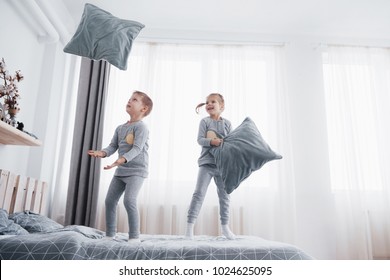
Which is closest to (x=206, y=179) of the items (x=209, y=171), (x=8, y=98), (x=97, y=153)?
(x=209, y=171)

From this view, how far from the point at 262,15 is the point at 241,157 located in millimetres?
1941

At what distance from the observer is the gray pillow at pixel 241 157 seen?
5.06ft

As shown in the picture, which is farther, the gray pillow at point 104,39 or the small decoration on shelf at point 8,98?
the small decoration on shelf at point 8,98

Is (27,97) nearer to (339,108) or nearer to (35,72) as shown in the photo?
(35,72)

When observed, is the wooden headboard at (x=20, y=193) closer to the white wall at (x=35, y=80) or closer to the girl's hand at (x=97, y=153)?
the white wall at (x=35, y=80)

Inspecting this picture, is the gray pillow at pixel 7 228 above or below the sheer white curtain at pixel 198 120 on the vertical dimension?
below

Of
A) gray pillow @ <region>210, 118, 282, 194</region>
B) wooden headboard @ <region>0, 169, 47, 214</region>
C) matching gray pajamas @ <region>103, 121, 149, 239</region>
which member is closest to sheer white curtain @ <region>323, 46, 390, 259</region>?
gray pillow @ <region>210, 118, 282, 194</region>

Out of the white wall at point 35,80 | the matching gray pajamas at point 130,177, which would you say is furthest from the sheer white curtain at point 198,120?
the matching gray pajamas at point 130,177

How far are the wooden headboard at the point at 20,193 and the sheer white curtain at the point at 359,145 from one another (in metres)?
2.52

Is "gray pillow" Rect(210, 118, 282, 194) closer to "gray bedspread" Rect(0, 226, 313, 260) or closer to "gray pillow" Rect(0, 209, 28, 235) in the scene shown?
"gray bedspread" Rect(0, 226, 313, 260)

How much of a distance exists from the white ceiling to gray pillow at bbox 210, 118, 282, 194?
1722 mm

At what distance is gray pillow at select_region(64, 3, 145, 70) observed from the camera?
67.4 inches

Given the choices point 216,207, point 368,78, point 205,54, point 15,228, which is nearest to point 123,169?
point 15,228

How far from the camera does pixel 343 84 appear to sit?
10.2 ft
